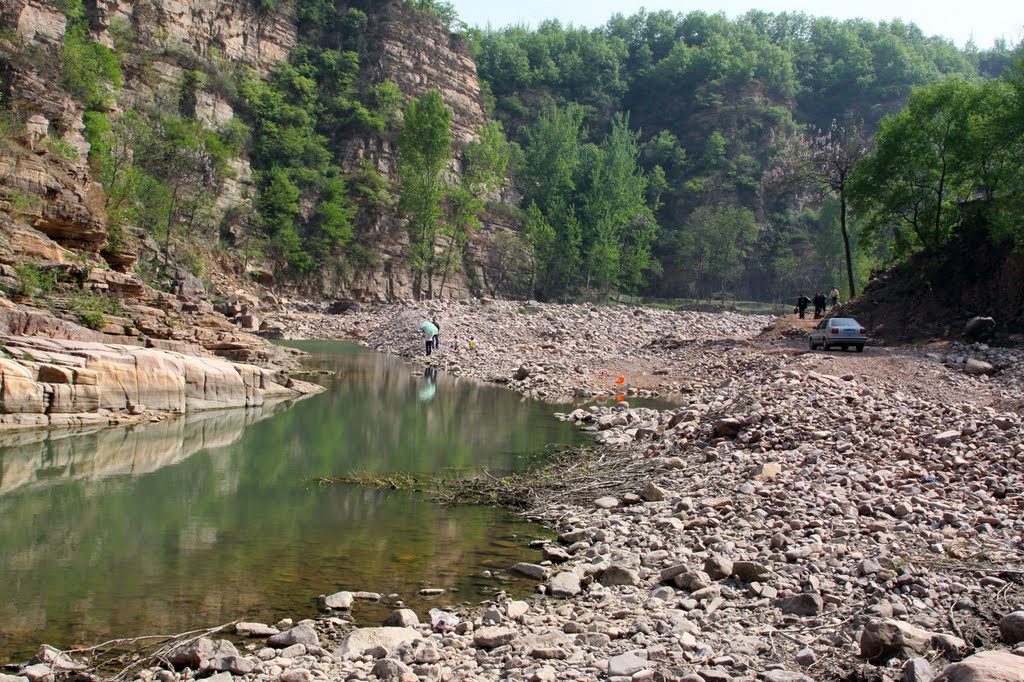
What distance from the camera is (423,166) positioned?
58.8 metres

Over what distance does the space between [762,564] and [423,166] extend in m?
54.4

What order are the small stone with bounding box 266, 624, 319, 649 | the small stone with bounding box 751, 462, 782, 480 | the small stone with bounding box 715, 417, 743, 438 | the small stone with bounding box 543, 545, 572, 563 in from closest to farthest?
the small stone with bounding box 266, 624, 319, 649 → the small stone with bounding box 543, 545, 572, 563 → the small stone with bounding box 751, 462, 782, 480 → the small stone with bounding box 715, 417, 743, 438

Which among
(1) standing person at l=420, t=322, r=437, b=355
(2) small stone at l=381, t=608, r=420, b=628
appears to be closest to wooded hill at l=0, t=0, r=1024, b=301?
(1) standing person at l=420, t=322, r=437, b=355

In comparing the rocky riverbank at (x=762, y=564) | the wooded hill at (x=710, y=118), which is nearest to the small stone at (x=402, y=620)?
the rocky riverbank at (x=762, y=564)

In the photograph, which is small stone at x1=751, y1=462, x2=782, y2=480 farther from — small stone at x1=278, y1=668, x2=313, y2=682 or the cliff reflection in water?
the cliff reflection in water

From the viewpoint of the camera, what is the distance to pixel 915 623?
5828mm

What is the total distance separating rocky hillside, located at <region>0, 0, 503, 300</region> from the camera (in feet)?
79.2

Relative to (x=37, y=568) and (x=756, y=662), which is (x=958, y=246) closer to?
(x=756, y=662)

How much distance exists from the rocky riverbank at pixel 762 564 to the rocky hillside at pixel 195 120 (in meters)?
18.8

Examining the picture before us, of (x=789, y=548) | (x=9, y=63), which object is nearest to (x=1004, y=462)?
(x=789, y=548)

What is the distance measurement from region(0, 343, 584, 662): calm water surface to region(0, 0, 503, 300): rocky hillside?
36.8ft

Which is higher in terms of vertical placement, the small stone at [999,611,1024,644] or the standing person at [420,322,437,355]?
the standing person at [420,322,437,355]

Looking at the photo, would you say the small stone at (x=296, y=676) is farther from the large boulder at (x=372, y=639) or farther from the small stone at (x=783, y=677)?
the small stone at (x=783, y=677)

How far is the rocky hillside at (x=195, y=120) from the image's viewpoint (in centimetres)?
2412
